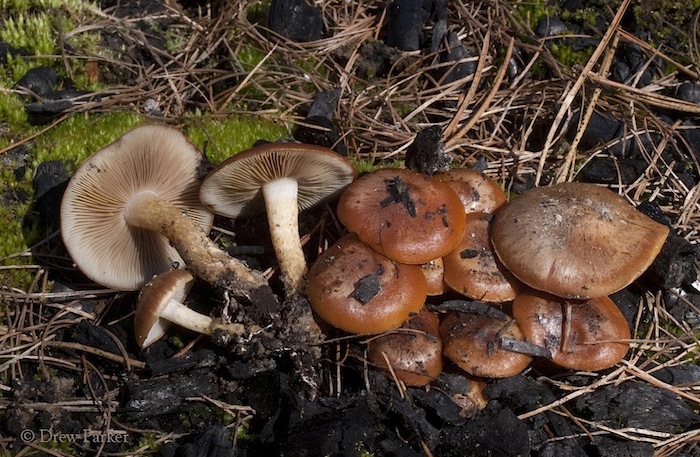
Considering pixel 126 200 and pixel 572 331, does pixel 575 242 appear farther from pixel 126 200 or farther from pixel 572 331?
pixel 126 200

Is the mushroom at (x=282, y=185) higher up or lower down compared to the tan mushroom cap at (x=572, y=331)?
higher up

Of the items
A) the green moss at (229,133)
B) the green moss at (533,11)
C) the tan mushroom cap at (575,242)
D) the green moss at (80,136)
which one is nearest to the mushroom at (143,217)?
the green moss at (229,133)

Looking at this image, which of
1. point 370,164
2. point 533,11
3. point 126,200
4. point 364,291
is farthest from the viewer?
point 533,11

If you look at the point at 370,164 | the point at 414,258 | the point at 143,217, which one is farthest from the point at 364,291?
the point at 143,217

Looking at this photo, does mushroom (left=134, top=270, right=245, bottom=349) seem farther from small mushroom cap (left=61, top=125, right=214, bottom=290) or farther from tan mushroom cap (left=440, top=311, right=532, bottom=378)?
tan mushroom cap (left=440, top=311, right=532, bottom=378)

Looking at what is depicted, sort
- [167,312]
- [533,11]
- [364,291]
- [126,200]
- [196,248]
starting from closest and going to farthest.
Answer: [364,291] → [167,312] → [196,248] → [126,200] → [533,11]

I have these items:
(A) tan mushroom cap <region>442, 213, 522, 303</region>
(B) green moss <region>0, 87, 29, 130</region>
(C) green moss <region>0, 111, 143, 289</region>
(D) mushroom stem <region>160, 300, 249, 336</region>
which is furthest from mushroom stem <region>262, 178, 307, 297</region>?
(B) green moss <region>0, 87, 29, 130</region>

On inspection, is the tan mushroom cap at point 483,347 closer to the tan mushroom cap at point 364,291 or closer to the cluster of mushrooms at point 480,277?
the cluster of mushrooms at point 480,277
